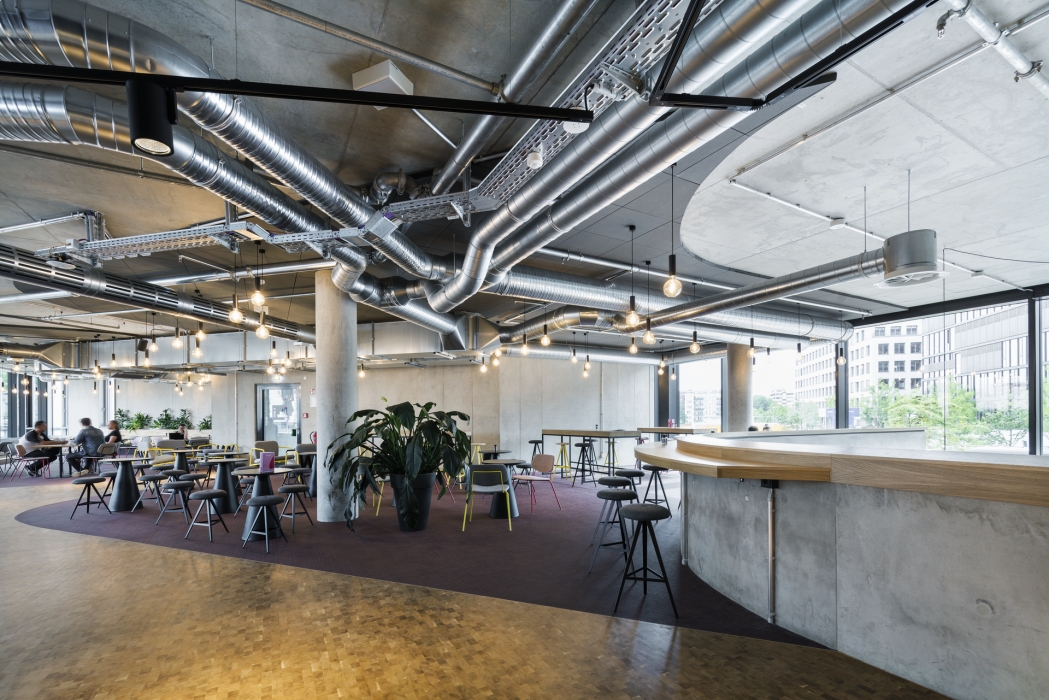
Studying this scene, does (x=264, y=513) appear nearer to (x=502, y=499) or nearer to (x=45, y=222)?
(x=502, y=499)

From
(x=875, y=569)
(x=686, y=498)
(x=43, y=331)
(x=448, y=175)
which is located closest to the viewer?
(x=875, y=569)

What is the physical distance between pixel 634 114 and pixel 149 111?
2.19 metres

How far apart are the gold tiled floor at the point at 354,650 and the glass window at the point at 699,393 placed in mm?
11894

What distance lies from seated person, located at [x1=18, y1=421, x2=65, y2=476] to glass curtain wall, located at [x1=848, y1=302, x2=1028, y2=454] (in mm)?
18478

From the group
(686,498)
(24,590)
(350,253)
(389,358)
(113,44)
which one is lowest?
(24,590)

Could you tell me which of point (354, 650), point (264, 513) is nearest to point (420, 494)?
point (264, 513)

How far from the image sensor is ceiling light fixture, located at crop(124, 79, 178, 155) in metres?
1.79

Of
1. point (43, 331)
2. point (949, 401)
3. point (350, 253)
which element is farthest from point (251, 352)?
point (949, 401)

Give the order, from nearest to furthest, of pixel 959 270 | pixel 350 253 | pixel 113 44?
pixel 113 44
pixel 350 253
pixel 959 270

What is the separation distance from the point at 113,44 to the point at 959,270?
9751 mm

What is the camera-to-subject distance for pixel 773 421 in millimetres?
12805

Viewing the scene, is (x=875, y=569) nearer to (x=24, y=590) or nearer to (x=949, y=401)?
(x=24, y=590)

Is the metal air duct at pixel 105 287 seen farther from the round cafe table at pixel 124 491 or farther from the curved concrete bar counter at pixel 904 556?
the curved concrete bar counter at pixel 904 556

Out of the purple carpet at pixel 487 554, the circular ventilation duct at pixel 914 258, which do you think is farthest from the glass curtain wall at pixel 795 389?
the circular ventilation duct at pixel 914 258
